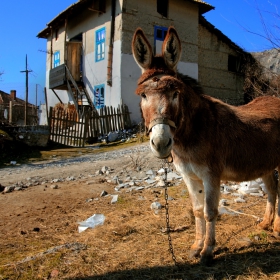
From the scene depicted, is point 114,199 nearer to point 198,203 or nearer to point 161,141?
point 198,203

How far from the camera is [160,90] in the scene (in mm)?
2760

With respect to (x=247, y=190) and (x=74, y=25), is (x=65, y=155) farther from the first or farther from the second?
(x=74, y=25)

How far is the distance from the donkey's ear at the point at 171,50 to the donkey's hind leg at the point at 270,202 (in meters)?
2.37

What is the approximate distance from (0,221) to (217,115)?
3.82 meters

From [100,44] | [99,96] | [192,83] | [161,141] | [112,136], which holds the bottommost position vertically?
[112,136]

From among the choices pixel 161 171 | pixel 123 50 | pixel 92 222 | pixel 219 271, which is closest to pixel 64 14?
pixel 123 50

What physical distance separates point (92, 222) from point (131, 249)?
1134 millimetres

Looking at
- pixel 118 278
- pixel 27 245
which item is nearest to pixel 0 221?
pixel 27 245

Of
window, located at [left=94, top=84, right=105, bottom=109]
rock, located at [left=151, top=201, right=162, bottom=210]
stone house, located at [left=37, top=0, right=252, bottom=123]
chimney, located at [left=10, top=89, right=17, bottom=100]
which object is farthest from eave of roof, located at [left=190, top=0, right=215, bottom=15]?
chimney, located at [left=10, top=89, right=17, bottom=100]

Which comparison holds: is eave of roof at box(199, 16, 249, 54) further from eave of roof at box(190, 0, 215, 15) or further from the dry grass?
the dry grass

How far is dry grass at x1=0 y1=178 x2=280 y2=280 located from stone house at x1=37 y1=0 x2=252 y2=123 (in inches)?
515

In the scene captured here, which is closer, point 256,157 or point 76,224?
point 256,157

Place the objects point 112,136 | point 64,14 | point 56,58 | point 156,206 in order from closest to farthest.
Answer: point 156,206, point 112,136, point 64,14, point 56,58

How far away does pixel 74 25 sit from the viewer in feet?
71.8
